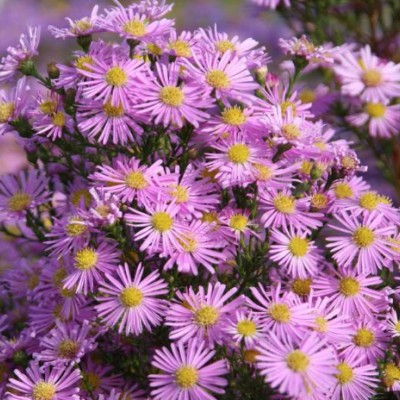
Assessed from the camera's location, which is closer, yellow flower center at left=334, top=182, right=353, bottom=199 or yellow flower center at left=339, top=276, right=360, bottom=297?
yellow flower center at left=339, top=276, right=360, bottom=297

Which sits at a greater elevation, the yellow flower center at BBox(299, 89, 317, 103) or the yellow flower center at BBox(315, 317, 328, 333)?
the yellow flower center at BBox(299, 89, 317, 103)

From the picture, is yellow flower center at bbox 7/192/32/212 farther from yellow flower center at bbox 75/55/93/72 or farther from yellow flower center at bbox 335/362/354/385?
yellow flower center at bbox 335/362/354/385

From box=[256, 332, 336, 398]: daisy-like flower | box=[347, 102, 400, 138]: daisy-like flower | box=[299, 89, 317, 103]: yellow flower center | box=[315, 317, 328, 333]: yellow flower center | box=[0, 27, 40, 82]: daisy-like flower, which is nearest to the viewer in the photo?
box=[256, 332, 336, 398]: daisy-like flower

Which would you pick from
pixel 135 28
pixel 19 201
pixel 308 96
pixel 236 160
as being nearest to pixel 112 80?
pixel 135 28

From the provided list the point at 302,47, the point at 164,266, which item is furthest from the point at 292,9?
the point at 164,266

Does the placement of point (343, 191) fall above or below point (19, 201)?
above

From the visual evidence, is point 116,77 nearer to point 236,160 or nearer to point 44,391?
point 236,160

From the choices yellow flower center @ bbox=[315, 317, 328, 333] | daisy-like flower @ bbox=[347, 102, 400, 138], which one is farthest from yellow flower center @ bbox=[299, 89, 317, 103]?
yellow flower center @ bbox=[315, 317, 328, 333]

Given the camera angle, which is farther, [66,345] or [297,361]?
[66,345]
